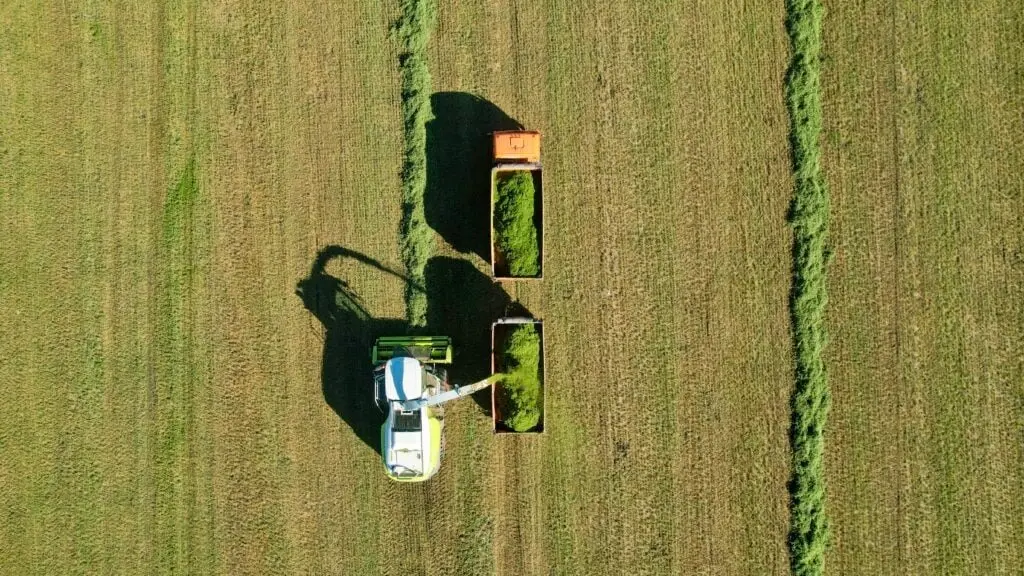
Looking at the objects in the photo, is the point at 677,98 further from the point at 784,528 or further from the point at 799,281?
the point at 784,528

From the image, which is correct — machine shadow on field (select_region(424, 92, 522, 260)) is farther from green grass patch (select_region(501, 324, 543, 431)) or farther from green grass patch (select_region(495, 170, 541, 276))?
green grass patch (select_region(501, 324, 543, 431))

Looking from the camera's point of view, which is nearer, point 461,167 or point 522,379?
point 522,379

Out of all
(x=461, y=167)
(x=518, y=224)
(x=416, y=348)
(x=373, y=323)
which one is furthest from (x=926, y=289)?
(x=373, y=323)

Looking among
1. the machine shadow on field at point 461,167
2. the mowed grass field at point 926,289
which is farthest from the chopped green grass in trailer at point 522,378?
the mowed grass field at point 926,289

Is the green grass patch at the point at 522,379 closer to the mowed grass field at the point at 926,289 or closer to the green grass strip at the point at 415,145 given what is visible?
the green grass strip at the point at 415,145

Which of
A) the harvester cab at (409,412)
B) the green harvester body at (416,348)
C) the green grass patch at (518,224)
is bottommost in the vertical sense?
the harvester cab at (409,412)

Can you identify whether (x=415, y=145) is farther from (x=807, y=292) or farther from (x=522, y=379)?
(x=807, y=292)
